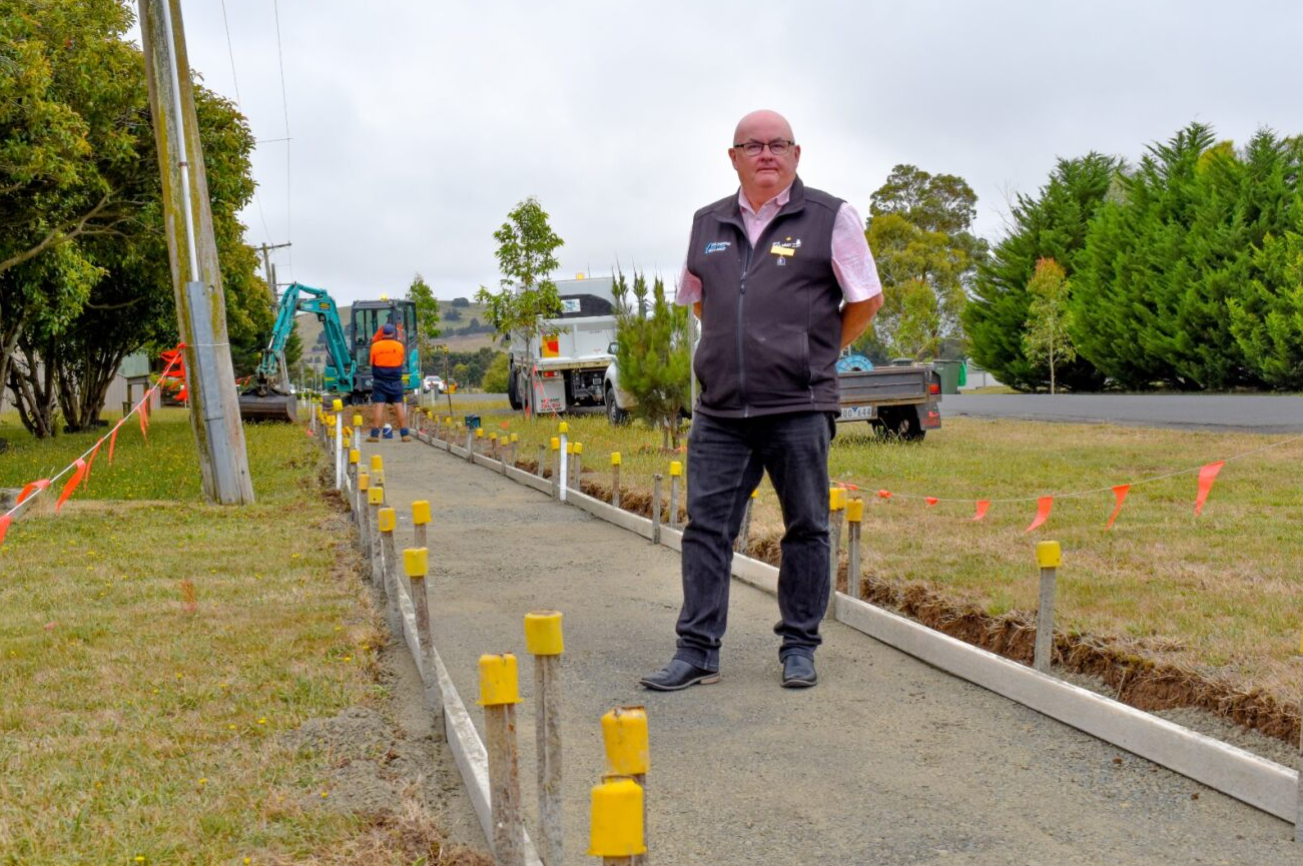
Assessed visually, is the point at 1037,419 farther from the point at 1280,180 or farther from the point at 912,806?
the point at 912,806

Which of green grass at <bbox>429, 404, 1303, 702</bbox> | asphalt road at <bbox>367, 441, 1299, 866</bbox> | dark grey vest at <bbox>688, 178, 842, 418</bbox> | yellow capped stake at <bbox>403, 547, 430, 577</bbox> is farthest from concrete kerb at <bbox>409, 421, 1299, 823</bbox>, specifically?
yellow capped stake at <bbox>403, 547, 430, 577</bbox>

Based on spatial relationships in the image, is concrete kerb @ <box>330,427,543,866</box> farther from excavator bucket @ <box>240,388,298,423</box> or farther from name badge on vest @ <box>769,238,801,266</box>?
excavator bucket @ <box>240,388,298,423</box>

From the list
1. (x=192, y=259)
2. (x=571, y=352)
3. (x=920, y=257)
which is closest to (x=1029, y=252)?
(x=920, y=257)

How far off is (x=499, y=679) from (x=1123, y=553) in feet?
17.8

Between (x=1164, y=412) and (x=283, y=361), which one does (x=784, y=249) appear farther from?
(x=283, y=361)

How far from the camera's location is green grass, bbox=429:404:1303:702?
5297 millimetres

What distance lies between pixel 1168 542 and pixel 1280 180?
29805 millimetres

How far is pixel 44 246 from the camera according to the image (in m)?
17.6

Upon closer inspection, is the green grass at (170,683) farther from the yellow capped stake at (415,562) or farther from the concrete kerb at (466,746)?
the yellow capped stake at (415,562)

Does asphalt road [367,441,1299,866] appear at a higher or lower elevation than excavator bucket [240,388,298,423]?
lower

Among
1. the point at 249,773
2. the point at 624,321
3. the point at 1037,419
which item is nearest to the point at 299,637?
the point at 249,773

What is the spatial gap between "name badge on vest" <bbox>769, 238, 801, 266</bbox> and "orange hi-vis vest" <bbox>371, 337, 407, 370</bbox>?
1505 centimetres

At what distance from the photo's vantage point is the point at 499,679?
8.95ft

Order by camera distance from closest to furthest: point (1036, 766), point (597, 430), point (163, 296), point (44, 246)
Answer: point (1036, 766) < point (44, 246) < point (597, 430) < point (163, 296)
